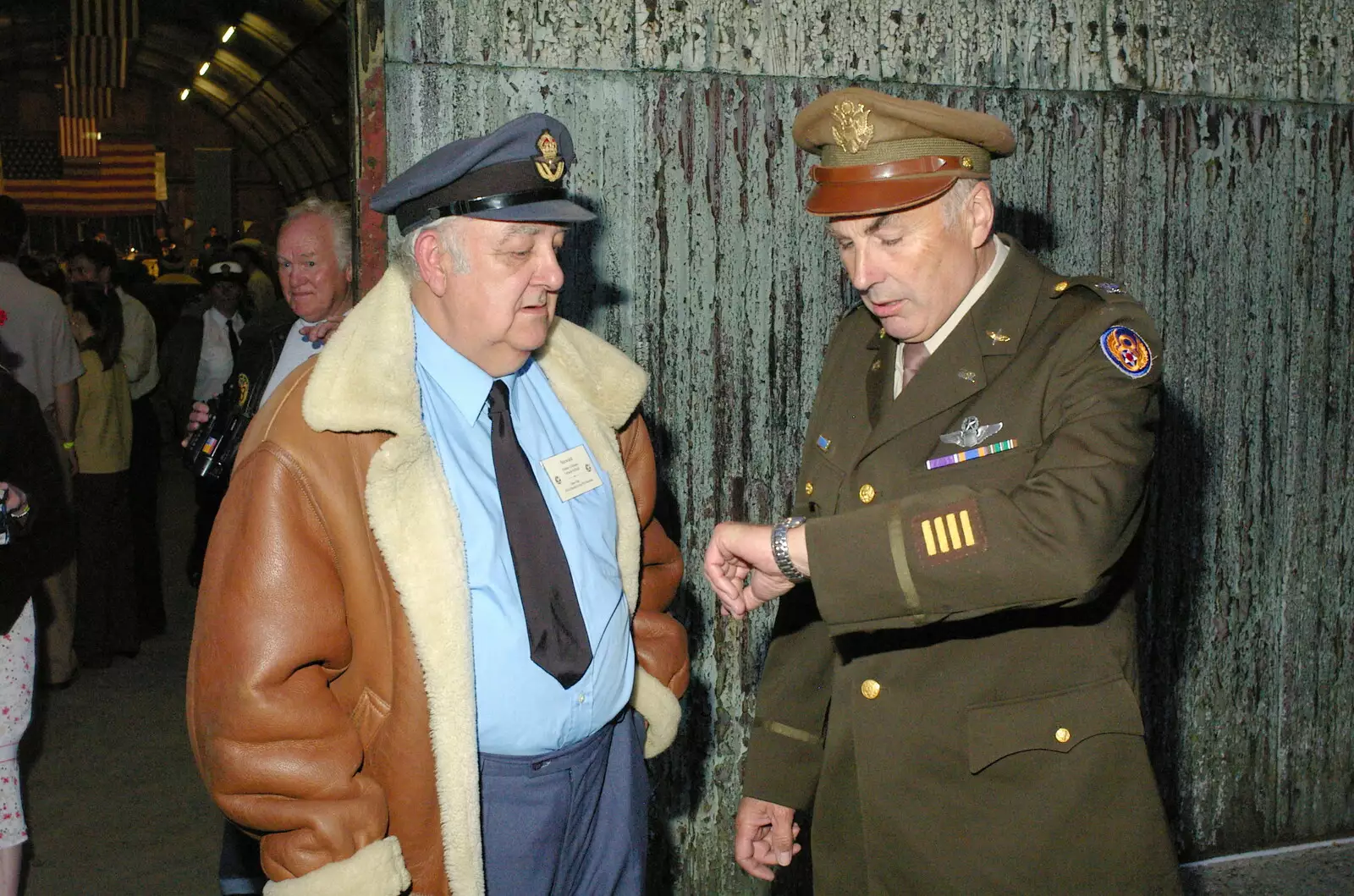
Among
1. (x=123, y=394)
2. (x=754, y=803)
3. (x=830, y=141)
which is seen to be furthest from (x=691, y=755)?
(x=123, y=394)

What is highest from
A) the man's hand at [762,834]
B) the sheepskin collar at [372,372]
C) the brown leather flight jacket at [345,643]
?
the sheepskin collar at [372,372]

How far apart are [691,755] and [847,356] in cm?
172

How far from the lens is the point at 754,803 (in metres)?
2.77

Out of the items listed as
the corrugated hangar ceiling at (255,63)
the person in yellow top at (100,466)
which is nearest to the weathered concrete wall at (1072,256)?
the person in yellow top at (100,466)

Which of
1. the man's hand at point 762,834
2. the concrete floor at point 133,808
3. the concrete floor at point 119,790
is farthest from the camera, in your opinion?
the concrete floor at point 119,790

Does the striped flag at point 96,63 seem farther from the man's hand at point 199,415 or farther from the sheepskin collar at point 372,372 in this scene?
the sheepskin collar at point 372,372

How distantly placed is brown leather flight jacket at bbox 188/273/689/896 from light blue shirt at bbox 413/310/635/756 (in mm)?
94

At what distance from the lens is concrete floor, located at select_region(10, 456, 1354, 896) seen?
4.55 metres

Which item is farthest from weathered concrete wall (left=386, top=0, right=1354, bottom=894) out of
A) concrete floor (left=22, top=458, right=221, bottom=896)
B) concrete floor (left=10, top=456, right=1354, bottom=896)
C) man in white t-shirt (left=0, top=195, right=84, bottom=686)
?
man in white t-shirt (left=0, top=195, right=84, bottom=686)

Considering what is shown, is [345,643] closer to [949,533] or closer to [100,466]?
[949,533]

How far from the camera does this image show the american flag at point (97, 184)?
26.4 meters

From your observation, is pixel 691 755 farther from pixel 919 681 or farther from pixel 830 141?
pixel 830 141

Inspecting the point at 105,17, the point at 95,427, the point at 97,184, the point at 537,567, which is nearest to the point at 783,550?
the point at 537,567

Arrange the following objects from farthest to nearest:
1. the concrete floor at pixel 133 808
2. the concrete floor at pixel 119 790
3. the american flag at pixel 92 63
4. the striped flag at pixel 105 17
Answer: the american flag at pixel 92 63
the striped flag at pixel 105 17
the concrete floor at pixel 119 790
the concrete floor at pixel 133 808
